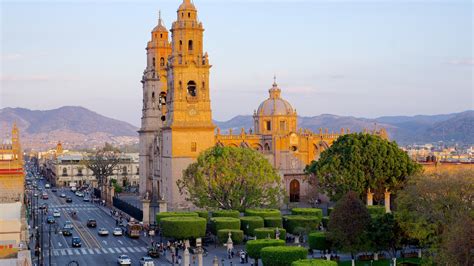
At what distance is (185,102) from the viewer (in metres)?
89.2

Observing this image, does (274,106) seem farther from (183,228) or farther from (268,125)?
(183,228)

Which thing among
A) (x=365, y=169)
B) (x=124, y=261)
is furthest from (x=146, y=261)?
(x=365, y=169)

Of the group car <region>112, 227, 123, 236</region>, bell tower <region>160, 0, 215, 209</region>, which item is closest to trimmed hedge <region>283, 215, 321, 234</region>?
car <region>112, 227, 123, 236</region>

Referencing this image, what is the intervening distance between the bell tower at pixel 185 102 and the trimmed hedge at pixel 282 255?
127 feet

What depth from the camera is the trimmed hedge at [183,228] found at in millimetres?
63562

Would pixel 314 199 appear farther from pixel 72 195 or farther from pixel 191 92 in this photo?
pixel 72 195

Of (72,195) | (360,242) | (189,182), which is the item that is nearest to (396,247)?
(360,242)

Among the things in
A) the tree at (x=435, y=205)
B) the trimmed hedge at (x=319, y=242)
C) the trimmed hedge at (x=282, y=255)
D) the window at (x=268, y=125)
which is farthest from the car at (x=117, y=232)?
the window at (x=268, y=125)

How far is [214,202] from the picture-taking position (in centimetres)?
7525

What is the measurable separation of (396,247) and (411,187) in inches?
198

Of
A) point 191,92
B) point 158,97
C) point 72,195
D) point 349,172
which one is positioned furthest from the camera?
point 72,195

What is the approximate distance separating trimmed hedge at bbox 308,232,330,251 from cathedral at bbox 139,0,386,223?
74.8 feet

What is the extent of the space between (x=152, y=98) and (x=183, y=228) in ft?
145

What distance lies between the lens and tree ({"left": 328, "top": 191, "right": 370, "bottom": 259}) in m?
52.1
